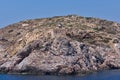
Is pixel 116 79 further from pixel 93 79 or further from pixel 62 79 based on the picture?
pixel 62 79

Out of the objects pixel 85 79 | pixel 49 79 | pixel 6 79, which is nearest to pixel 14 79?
pixel 6 79

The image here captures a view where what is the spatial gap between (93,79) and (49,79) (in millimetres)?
19243

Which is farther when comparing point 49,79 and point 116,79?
point 49,79

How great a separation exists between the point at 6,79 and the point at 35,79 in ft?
47.9

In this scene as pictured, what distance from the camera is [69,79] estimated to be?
176 metres

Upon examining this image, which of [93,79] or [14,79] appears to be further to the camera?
[14,79]

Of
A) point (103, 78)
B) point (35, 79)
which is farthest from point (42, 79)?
point (103, 78)

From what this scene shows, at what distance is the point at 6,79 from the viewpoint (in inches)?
7303

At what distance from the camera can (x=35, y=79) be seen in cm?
17800

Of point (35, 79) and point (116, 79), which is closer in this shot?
point (116, 79)

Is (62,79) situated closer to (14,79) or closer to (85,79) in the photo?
(85,79)

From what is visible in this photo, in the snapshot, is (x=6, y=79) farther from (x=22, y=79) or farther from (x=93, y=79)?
(x=93, y=79)

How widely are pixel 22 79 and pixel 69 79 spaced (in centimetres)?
1974

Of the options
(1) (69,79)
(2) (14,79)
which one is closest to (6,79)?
(2) (14,79)
